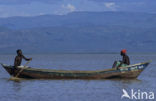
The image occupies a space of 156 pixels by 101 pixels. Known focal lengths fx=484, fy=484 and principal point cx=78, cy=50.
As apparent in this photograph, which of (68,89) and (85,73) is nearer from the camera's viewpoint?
(68,89)

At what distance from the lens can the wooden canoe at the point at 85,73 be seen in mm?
28859

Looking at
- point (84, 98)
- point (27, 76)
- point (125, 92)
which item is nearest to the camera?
point (84, 98)

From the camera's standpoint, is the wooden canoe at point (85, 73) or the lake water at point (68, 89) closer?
the lake water at point (68, 89)

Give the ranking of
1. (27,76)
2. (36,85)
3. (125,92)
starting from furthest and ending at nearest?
1. (27,76)
2. (36,85)
3. (125,92)

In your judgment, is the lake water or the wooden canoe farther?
the wooden canoe

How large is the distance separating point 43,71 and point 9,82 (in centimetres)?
245

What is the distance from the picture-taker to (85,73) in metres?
29.1

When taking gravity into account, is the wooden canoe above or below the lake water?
above

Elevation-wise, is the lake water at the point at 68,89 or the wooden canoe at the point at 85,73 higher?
the wooden canoe at the point at 85,73

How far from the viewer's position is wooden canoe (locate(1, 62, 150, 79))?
94.7ft

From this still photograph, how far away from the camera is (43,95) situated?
23.9 m

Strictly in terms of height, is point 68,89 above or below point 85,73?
below

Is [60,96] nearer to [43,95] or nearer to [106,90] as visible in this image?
[43,95]

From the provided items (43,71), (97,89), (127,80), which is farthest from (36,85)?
(127,80)
